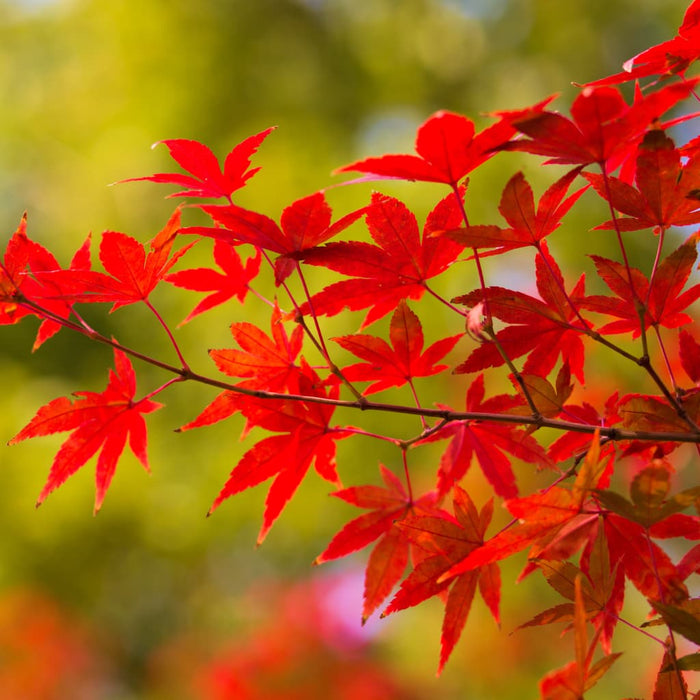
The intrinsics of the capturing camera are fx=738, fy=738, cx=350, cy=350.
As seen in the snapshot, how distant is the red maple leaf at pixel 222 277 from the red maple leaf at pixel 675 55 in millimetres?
302

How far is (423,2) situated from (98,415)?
521cm

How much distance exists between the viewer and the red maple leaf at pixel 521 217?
1.45 feet

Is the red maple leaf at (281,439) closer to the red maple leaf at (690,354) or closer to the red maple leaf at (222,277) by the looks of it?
the red maple leaf at (222,277)

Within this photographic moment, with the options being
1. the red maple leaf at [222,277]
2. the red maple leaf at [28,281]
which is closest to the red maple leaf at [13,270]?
the red maple leaf at [28,281]

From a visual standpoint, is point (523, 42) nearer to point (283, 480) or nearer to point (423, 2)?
point (423, 2)

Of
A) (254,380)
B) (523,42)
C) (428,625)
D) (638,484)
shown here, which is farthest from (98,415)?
(523,42)

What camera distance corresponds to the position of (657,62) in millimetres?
509

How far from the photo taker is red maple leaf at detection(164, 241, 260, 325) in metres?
0.60

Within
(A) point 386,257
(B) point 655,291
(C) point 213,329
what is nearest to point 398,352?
(A) point 386,257

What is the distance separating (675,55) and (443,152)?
19 cm

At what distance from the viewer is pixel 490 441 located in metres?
0.54

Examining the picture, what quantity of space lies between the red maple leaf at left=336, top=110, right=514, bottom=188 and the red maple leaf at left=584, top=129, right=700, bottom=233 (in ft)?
0.22

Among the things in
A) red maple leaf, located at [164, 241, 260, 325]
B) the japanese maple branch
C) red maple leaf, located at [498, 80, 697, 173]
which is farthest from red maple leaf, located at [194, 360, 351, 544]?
red maple leaf, located at [498, 80, 697, 173]

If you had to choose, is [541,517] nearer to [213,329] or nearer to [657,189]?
[657,189]
